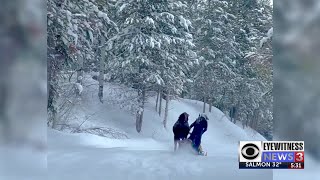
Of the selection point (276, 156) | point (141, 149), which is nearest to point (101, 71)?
point (141, 149)

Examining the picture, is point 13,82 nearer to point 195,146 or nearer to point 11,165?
point 11,165

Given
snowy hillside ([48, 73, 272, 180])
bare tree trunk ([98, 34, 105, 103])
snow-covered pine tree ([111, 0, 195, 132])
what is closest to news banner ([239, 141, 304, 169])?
snowy hillside ([48, 73, 272, 180])

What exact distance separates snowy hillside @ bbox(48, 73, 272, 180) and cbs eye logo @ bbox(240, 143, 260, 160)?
11 centimetres

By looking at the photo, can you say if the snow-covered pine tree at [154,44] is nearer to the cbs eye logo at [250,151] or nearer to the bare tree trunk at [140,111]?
the bare tree trunk at [140,111]

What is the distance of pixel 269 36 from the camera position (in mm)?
4453

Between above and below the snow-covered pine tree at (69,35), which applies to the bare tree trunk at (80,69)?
below

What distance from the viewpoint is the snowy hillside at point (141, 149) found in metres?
4.41

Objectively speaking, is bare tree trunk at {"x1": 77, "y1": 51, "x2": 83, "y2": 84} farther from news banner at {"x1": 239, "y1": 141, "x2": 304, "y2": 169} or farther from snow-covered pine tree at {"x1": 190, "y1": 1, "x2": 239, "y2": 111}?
news banner at {"x1": 239, "y1": 141, "x2": 304, "y2": 169}

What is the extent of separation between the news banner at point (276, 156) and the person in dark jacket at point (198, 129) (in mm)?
609

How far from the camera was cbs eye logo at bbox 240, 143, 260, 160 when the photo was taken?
14.0 ft

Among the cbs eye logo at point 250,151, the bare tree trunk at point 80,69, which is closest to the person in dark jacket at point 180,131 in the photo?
the cbs eye logo at point 250,151

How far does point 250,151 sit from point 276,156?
29 centimetres

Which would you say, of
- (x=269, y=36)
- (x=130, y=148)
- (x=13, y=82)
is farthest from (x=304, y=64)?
(x=13, y=82)

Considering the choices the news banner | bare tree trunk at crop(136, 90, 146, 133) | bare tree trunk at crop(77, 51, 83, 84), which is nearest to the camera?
the news banner
